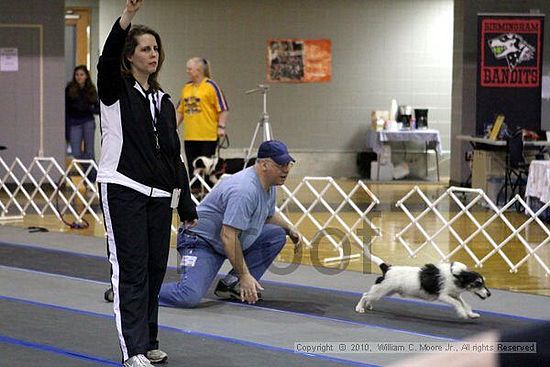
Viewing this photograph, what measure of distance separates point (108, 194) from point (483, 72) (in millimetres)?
8326

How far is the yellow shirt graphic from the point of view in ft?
32.8

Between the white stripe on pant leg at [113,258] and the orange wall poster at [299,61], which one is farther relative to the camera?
the orange wall poster at [299,61]

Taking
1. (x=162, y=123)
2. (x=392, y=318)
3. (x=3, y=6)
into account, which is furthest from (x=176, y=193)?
(x=3, y=6)

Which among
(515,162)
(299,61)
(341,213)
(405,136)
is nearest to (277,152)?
(341,213)

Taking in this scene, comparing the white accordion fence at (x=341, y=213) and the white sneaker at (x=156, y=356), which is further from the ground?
the white accordion fence at (x=341, y=213)

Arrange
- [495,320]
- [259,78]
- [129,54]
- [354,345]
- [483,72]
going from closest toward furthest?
[129,54], [354,345], [495,320], [483,72], [259,78]

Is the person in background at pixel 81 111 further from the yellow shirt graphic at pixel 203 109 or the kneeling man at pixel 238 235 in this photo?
the kneeling man at pixel 238 235

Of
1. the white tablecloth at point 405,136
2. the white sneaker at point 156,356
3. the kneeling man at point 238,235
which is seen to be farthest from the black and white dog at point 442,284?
the white tablecloth at point 405,136

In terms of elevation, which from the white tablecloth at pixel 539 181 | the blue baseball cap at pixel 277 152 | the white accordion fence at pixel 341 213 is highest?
the blue baseball cap at pixel 277 152

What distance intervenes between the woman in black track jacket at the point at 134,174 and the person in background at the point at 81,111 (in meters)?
8.07

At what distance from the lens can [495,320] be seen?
16.5ft

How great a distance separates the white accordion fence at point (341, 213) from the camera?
7.36 m

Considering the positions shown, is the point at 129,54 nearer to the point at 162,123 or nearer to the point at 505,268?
the point at 162,123

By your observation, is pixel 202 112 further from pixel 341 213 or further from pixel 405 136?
pixel 405 136
